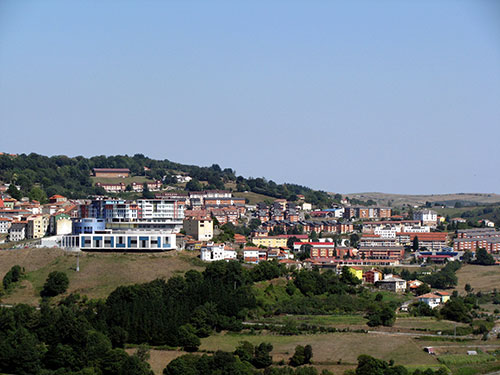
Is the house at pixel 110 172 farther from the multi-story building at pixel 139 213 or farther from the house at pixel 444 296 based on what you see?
the house at pixel 444 296

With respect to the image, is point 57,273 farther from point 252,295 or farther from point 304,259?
point 304,259

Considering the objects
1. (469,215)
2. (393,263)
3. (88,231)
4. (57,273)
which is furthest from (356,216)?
(57,273)

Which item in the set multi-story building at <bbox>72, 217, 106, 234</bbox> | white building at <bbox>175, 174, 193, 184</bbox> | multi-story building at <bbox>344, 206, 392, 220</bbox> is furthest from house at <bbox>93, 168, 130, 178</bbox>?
multi-story building at <bbox>72, 217, 106, 234</bbox>

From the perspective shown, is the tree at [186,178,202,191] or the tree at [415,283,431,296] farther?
the tree at [186,178,202,191]

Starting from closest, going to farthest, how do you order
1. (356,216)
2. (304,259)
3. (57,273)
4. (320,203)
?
(57,273) → (304,259) → (356,216) → (320,203)

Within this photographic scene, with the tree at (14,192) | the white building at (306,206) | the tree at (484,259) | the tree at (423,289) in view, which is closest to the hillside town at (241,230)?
the white building at (306,206)

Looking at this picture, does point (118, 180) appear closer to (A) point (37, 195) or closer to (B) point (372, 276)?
(A) point (37, 195)

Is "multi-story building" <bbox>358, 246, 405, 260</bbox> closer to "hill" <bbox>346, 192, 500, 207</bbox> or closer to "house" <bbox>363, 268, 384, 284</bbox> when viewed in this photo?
"house" <bbox>363, 268, 384, 284</bbox>

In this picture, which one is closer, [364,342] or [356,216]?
[364,342]
